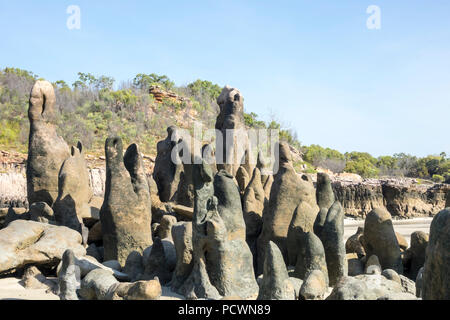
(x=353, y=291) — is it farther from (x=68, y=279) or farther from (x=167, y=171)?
(x=167, y=171)

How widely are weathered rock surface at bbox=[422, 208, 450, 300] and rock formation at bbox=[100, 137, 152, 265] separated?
4.87 metres

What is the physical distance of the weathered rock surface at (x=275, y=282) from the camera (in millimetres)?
4941

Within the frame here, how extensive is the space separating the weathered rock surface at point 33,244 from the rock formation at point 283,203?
9.32 feet

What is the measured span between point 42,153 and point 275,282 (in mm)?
5831

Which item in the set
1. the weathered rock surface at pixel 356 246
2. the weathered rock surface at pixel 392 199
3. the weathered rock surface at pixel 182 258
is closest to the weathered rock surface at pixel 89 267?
the weathered rock surface at pixel 182 258

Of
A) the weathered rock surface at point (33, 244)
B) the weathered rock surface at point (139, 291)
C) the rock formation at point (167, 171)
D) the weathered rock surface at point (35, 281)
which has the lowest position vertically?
the weathered rock surface at point (35, 281)

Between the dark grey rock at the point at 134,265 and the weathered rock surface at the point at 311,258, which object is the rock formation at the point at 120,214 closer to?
the dark grey rock at the point at 134,265

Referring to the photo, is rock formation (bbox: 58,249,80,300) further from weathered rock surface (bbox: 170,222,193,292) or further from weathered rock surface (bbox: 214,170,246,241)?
weathered rock surface (bbox: 214,170,246,241)

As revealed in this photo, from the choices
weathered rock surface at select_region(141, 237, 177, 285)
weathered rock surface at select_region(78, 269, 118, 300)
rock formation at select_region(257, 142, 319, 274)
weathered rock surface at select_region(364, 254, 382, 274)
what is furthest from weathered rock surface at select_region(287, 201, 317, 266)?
weathered rock surface at select_region(78, 269, 118, 300)

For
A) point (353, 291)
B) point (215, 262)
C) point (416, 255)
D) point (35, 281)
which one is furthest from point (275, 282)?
point (35, 281)

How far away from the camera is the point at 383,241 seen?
7211mm

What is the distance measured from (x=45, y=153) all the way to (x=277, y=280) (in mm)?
5818
